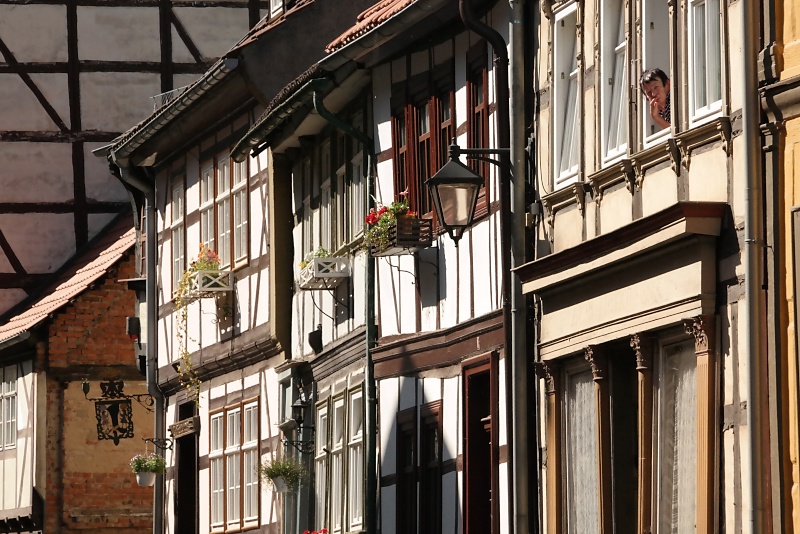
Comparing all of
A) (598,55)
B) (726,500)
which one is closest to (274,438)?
(598,55)

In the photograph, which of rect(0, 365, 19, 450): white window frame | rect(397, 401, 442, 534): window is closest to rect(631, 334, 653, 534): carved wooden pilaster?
rect(397, 401, 442, 534): window

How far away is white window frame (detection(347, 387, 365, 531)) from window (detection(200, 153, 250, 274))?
4.38 metres

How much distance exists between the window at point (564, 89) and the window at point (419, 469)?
3.04 meters

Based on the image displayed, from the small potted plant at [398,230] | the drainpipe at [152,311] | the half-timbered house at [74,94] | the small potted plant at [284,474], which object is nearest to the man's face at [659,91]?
the small potted plant at [398,230]

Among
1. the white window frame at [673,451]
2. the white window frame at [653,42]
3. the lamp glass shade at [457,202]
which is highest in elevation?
the white window frame at [653,42]

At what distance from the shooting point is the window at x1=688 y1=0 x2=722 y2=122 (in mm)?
11133

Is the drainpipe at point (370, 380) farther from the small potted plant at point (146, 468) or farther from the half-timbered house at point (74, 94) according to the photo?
the half-timbered house at point (74, 94)

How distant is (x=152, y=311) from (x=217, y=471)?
353 centimetres

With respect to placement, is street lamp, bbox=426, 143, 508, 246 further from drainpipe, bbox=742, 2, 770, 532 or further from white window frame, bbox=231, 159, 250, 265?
white window frame, bbox=231, 159, 250, 265

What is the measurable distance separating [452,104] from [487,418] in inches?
98.8

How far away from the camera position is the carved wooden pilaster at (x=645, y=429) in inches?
462

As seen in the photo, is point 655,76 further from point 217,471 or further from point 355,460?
point 217,471

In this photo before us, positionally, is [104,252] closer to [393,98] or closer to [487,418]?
[393,98]

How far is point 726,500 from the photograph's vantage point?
10.8 metres
